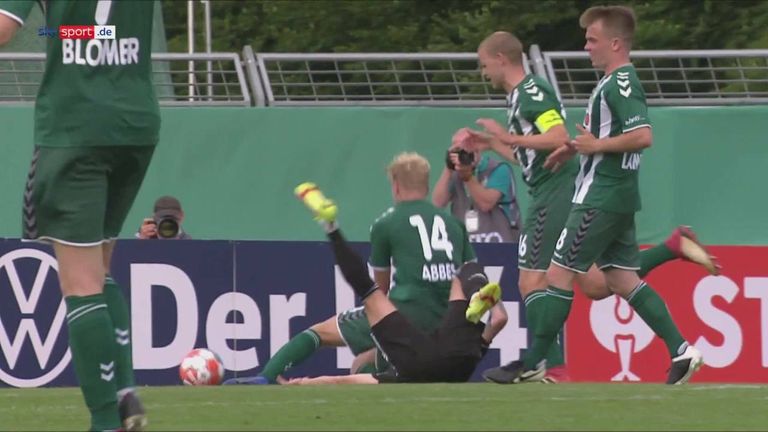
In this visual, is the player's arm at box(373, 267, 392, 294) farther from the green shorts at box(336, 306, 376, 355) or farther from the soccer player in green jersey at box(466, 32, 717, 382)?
the soccer player in green jersey at box(466, 32, 717, 382)

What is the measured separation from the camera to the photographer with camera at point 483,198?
1388 centimetres

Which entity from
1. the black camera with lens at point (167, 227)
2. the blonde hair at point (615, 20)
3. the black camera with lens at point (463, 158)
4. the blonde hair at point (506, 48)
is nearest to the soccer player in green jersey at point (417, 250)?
the blonde hair at point (506, 48)

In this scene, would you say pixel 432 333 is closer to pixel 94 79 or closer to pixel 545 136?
pixel 545 136

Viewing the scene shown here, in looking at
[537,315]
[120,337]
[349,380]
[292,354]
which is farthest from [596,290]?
[120,337]

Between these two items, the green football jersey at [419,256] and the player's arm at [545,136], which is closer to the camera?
the player's arm at [545,136]

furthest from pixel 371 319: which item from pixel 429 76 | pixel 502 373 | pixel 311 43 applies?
pixel 311 43

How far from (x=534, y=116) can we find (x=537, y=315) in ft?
3.53

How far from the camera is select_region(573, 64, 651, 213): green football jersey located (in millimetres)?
10633

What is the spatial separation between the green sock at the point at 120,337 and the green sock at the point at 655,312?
4.07m

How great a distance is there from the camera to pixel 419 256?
36.5 feet

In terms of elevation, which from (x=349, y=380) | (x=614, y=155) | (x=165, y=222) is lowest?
(x=349, y=380)

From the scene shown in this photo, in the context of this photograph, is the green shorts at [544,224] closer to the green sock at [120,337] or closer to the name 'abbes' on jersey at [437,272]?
the name 'abbes' on jersey at [437,272]

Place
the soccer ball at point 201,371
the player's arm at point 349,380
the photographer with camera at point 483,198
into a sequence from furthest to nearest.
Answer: the photographer with camera at point 483,198
the soccer ball at point 201,371
the player's arm at point 349,380

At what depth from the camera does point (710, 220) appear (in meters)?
14.8
